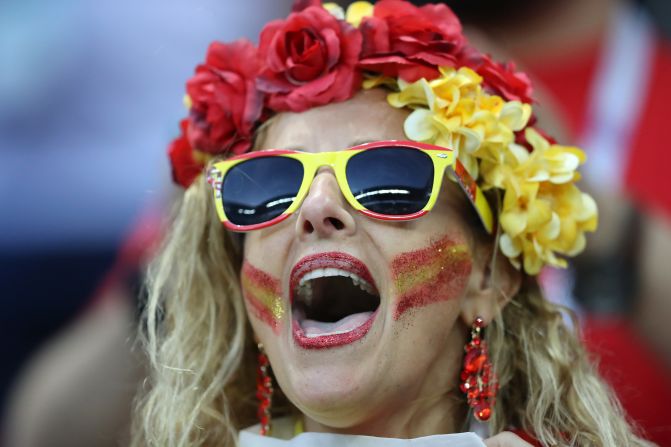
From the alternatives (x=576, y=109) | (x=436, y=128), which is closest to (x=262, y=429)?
(x=436, y=128)

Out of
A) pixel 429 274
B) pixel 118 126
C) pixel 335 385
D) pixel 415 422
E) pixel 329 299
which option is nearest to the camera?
pixel 335 385

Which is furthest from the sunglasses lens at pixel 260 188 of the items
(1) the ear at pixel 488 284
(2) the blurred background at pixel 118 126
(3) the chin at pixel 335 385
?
(2) the blurred background at pixel 118 126

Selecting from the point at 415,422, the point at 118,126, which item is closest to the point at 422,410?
the point at 415,422

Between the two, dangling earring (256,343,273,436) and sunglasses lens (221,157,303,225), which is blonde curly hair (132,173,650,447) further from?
sunglasses lens (221,157,303,225)

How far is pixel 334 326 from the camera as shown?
2.30 m

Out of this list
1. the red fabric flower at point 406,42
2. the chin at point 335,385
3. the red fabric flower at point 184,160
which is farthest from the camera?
the red fabric flower at point 184,160

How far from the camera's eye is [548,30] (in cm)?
455

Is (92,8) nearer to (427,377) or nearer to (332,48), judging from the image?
(332,48)

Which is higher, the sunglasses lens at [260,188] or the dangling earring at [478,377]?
the sunglasses lens at [260,188]

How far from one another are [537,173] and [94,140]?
243 cm

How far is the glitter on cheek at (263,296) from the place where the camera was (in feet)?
7.73

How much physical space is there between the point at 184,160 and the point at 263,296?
0.54 m

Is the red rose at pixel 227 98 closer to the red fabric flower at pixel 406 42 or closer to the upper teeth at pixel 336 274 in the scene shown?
the red fabric flower at pixel 406 42

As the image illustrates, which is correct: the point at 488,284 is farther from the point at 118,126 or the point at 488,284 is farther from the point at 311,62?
the point at 118,126
